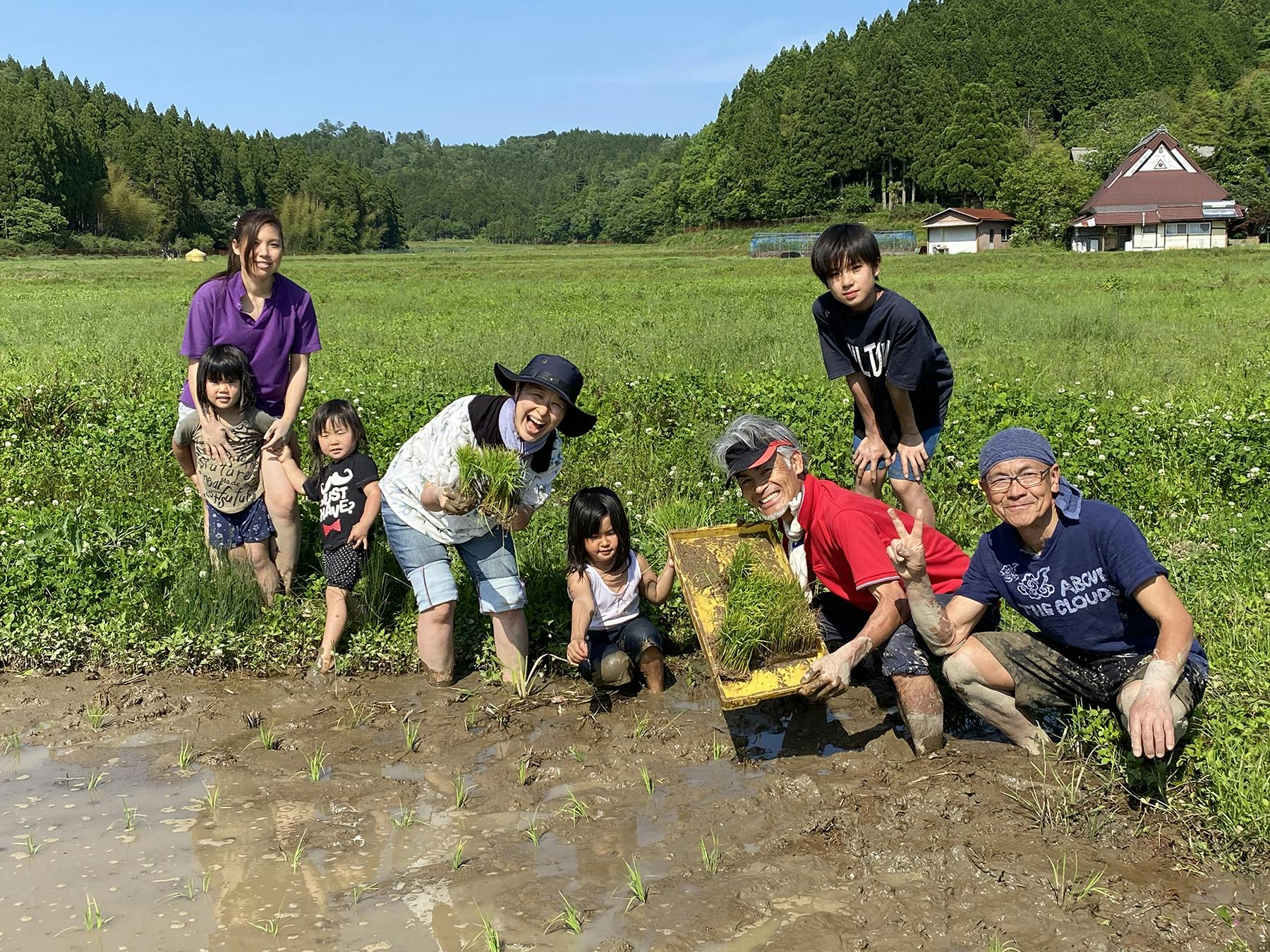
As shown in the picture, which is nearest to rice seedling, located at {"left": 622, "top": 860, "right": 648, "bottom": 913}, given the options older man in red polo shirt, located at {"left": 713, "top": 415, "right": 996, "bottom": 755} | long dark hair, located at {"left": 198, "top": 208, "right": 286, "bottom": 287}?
older man in red polo shirt, located at {"left": 713, "top": 415, "right": 996, "bottom": 755}

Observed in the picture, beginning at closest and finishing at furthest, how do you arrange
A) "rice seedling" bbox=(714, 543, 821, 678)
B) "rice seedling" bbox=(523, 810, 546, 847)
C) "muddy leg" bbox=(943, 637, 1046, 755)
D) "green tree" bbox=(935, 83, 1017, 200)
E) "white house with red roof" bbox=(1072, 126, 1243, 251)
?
"rice seedling" bbox=(523, 810, 546, 847) < "muddy leg" bbox=(943, 637, 1046, 755) < "rice seedling" bbox=(714, 543, 821, 678) < "white house with red roof" bbox=(1072, 126, 1243, 251) < "green tree" bbox=(935, 83, 1017, 200)

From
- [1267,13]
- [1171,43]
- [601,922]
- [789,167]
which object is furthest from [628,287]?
[1267,13]

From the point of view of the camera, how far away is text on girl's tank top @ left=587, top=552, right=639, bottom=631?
504 cm

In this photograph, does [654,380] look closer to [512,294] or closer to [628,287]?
[512,294]

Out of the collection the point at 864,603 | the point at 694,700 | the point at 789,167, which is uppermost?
the point at 789,167

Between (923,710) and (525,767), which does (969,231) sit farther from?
(525,767)

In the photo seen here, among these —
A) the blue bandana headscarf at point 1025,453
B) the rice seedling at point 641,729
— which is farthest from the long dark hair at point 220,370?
the blue bandana headscarf at point 1025,453

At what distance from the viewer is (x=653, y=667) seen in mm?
5023

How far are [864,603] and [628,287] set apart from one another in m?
25.9

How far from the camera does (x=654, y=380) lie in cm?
897

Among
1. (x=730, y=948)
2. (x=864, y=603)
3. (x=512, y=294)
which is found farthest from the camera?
(x=512, y=294)

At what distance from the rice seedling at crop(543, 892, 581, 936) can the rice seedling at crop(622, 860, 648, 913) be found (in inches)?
6.9

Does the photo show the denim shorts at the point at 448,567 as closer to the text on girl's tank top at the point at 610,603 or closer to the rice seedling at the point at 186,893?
the text on girl's tank top at the point at 610,603

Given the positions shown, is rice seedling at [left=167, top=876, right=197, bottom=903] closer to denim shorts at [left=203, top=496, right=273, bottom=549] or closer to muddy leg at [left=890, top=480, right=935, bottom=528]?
denim shorts at [left=203, top=496, right=273, bottom=549]
